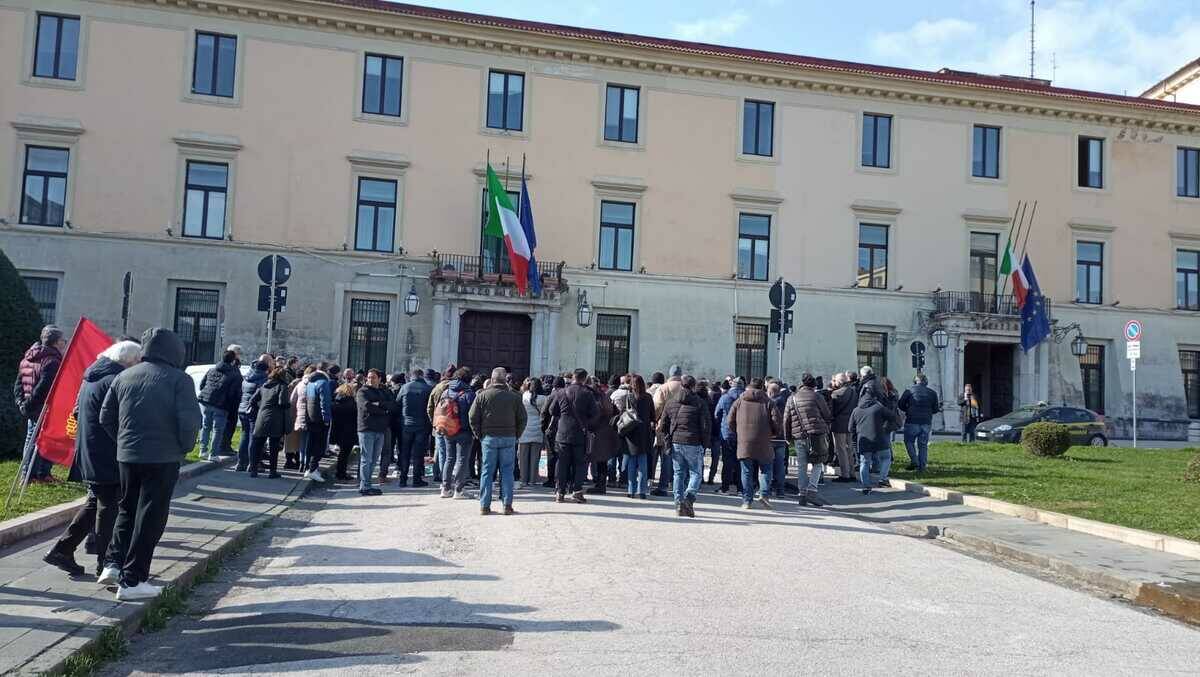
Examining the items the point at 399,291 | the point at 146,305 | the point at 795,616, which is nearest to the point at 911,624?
the point at 795,616

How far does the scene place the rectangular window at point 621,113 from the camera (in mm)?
31062

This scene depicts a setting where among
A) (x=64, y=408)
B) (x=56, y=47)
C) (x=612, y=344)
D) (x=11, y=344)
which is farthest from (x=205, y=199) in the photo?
(x=64, y=408)

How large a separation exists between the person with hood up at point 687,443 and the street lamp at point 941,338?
71.8ft

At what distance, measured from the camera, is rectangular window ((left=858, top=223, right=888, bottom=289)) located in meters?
32.8

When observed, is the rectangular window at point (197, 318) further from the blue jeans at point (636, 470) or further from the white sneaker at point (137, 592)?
the white sneaker at point (137, 592)

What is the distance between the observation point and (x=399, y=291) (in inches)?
1142

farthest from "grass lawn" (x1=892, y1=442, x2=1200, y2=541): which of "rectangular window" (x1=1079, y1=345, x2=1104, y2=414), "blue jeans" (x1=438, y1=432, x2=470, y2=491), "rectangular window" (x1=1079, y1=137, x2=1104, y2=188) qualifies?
"rectangular window" (x1=1079, y1=137, x2=1104, y2=188)

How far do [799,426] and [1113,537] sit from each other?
4206mm

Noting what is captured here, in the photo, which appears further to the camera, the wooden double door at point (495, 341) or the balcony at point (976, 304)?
the balcony at point (976, 304)

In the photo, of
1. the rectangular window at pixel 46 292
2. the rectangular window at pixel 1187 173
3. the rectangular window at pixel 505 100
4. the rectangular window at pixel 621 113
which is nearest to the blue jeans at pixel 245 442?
the rectangular window at pixel 46 292

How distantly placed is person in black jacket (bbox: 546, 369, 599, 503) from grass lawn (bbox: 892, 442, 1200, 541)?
241 inches

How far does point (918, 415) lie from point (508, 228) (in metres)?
13.3

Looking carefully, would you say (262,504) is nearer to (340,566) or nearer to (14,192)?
(340,566)

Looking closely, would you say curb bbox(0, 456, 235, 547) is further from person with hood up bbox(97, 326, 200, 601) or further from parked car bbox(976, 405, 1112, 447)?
parked car bbox(976, 405, 1112, 447)
